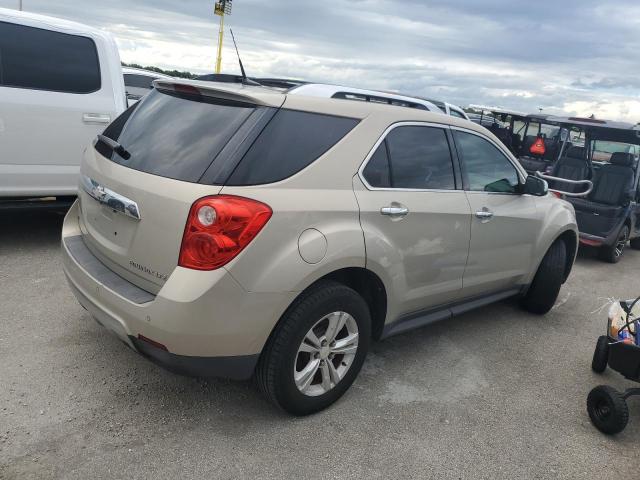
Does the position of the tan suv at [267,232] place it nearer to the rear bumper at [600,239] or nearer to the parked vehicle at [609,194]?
the rear bumper at [600,239]

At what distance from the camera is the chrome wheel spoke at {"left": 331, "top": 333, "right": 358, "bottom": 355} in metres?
2.98

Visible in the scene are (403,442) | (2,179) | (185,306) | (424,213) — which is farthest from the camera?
(2,179)

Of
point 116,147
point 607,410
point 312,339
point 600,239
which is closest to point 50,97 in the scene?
point 116,147

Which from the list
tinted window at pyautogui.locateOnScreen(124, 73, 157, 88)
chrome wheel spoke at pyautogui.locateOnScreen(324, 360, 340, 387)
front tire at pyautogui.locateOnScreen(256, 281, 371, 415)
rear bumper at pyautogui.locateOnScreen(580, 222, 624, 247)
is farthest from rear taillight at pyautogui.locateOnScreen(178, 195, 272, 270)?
tinted window at pyautogui.locateOnScreen(124, 73, 157, 88)

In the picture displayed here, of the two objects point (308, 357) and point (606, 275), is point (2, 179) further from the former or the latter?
point (606, 275)

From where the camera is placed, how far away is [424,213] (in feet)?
10.8

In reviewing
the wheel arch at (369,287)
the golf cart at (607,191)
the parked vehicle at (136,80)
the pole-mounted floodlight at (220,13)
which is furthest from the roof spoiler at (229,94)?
the pole-mounted floodlight at (220,13)

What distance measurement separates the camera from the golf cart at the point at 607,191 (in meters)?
7.48

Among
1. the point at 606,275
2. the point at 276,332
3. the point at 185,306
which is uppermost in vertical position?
the point at 185,306

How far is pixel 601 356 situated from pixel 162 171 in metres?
3.29

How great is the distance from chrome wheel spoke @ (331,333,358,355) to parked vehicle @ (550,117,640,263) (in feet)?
18.5

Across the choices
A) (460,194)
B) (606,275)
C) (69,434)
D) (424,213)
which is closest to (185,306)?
(69,434)

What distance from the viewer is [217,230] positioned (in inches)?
95.2

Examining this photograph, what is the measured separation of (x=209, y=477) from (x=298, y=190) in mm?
1405
